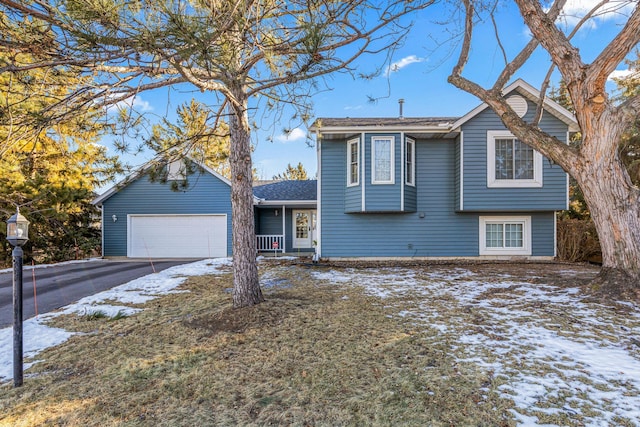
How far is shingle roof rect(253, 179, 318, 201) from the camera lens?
1462cm

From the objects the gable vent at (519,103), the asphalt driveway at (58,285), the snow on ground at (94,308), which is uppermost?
the gable vent at (519,103)

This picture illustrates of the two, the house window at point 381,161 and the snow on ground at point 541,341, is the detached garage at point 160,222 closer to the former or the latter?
the house window at point 381,161

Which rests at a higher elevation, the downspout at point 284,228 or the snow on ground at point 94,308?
the downspout at point 284,228

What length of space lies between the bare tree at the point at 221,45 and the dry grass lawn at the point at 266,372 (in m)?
1.08

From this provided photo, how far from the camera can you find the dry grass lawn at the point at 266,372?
2346mm

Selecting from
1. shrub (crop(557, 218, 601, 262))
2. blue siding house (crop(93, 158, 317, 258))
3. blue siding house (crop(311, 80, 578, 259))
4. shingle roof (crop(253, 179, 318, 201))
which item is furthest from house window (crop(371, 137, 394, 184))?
shrub (crop(557, 218, 601, 262))

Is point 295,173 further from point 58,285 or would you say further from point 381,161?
point 58,285

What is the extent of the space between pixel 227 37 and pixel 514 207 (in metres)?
9.83

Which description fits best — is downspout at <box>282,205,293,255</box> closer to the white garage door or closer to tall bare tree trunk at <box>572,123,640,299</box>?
the white garage door

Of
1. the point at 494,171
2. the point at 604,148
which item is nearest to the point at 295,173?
the point at 494,171

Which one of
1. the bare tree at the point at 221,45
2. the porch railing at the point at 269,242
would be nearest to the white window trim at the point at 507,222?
the bare tree at the point at 221,45

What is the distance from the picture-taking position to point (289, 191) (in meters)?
15.5

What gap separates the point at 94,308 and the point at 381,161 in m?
8.08

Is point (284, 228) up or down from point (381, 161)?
down
